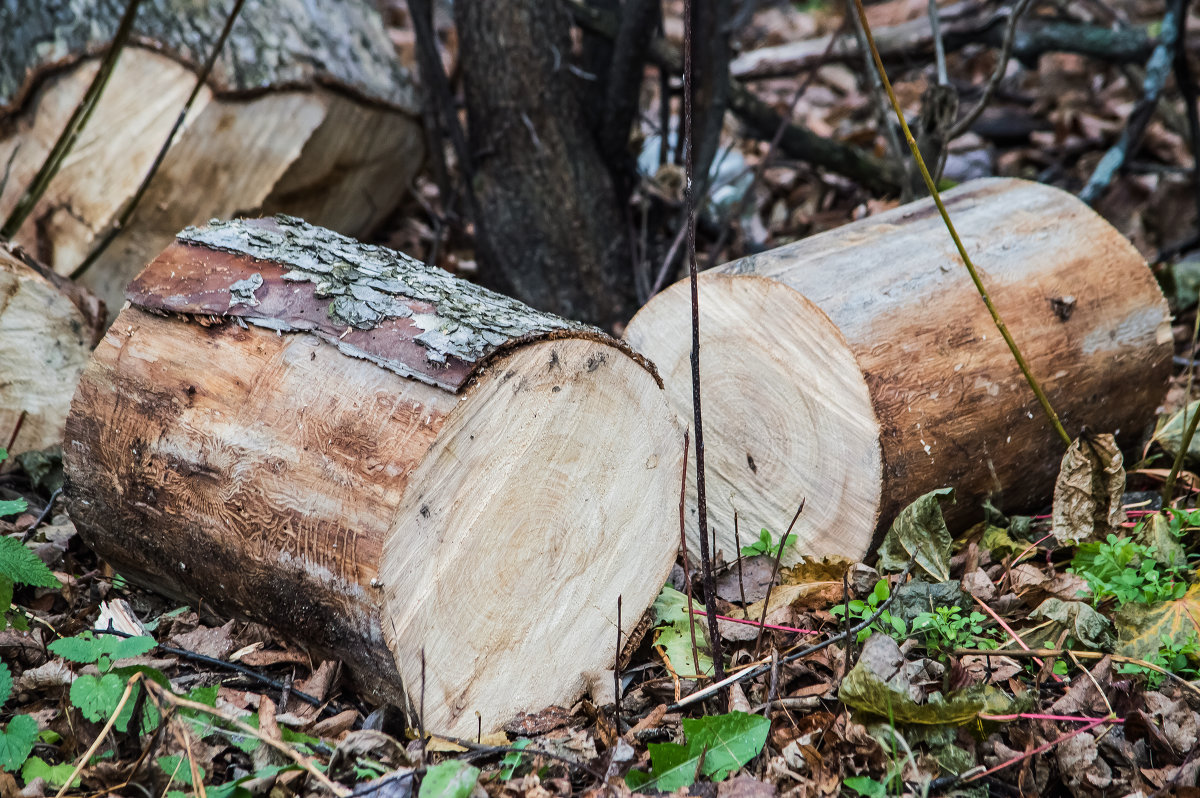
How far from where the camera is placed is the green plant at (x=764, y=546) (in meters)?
2.42

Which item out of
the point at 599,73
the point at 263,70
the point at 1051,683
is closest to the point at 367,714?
the point at 1051,683

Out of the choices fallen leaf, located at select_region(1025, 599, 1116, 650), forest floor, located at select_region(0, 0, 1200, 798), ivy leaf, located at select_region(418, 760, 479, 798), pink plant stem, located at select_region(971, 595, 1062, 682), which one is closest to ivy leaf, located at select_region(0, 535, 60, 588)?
forest floor, located at select_region(0, 0, 1200, 798)

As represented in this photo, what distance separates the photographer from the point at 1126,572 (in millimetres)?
2137

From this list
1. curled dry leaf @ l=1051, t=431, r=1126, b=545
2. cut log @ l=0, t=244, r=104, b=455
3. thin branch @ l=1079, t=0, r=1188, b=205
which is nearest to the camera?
curled dry leaf @ l=1051, t=431, r=1126, b=545

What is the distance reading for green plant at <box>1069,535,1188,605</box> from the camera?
2.11 metres

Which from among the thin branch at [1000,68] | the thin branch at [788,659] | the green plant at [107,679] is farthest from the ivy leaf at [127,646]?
the thin branch at [1000,68]

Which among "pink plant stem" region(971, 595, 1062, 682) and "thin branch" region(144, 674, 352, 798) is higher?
"pink plant stem" region(971, 595, 1062, 682)

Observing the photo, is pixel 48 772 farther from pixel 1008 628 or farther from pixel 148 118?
pixel 148 118

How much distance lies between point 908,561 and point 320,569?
132 cm

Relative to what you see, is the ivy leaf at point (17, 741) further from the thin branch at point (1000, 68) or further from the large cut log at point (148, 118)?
the thin branch at point (1000, 68)

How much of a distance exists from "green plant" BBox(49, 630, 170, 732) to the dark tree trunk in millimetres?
2293

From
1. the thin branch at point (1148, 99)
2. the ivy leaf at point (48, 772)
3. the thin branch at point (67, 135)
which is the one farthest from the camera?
the thin branch at point (1148, 99)

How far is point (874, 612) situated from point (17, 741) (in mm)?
1704

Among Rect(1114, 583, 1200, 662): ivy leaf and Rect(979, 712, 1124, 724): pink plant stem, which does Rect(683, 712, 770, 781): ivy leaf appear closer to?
Rect(979, 712, 1124, 724): pink plant stem
